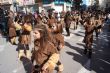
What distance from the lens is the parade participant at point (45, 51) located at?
4.93 meters

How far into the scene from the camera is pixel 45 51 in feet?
16.8

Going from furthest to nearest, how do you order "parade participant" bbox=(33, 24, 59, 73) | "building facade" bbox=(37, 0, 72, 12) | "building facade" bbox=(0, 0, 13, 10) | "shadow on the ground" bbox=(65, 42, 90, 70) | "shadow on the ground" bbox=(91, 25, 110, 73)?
1. "building facade" bbox=(0, 0, 13, 10)
2. "building facade" bbox=(37, 0, 72, 12)
3. "shadow on the ground" bbox=(65, 42, 90, 70)
4. "shadow on the ground" bbox=(91, 25, 110, 73)
5. "parade participant" bbox=(33, 24, 59, 73)

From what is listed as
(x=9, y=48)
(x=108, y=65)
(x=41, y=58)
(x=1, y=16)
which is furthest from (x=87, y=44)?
(x=1, y=16)

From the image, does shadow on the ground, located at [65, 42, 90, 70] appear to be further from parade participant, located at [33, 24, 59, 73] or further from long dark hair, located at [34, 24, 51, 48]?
long dark hair, located at [34, 24, 51, 48]

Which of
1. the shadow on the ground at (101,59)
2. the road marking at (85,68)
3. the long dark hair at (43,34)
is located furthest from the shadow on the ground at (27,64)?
the long dark hair at (43,34)

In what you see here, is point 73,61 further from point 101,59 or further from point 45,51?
point 45,51

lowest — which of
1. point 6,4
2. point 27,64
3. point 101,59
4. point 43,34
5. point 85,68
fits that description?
point 101,59

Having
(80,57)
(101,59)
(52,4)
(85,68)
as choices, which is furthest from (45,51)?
(52,4)

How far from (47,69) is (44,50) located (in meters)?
0.35

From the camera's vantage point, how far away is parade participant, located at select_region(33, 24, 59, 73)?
4925 mm

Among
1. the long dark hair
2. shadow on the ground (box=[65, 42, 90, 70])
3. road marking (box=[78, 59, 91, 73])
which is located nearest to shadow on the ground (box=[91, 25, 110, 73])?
road marking (box=[78, 59, 91, 73])

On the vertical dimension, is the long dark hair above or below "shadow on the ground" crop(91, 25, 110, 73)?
above

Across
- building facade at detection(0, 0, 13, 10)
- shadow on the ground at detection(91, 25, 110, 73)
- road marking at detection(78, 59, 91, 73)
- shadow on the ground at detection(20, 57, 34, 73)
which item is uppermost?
building facade at detection(0, 0, 13, 10)

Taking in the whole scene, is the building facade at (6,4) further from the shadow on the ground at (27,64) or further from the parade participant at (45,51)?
the parade participant at (45,51)
